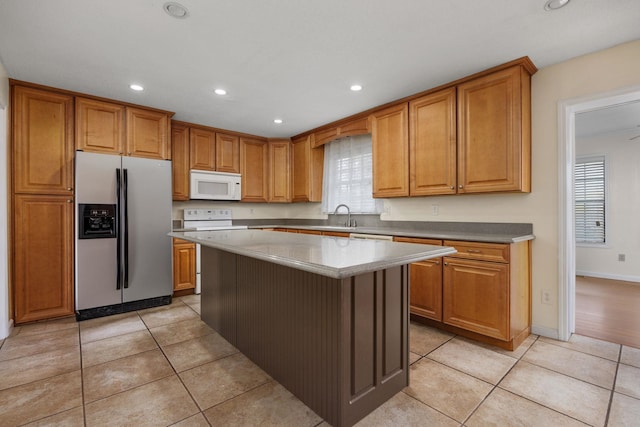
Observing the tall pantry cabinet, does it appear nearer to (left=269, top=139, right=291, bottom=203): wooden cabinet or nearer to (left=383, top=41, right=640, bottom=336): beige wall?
(left=269, top=139, right=291, bottom=203): wooden cabinet

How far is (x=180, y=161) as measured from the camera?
13.8ft

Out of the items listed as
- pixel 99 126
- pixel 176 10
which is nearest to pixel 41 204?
pixel 99 126

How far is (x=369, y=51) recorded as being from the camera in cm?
240

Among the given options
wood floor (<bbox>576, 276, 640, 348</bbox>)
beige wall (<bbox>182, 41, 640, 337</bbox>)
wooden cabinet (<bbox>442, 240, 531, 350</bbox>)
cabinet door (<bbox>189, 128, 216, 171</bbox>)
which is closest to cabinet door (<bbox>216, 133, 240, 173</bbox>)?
cabinet door (<bbox>189, 128, 216, 171</bbox>)

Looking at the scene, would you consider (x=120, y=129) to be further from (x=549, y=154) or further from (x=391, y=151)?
(x=549, y=154)

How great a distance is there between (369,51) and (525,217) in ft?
6.56

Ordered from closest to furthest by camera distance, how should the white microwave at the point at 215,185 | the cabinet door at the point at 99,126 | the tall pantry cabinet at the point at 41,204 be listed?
the tall pantry cabinet at the point at 41,204
the cabinet door at the point at 99,126
the white microwave at the point at 215,185

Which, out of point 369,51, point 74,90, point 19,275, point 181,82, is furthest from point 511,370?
point 74,90

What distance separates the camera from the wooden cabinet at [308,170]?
4.79 m

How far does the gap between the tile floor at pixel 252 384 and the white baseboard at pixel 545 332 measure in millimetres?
107

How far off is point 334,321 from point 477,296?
159cm

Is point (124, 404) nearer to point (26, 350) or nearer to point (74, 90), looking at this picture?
point (26, 350)

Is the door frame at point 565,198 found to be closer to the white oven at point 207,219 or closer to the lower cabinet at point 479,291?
the lower cabinet at point 479,291

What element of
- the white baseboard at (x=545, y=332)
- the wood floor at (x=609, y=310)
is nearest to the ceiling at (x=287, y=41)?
the white baseboard at (x=545, y=332)
